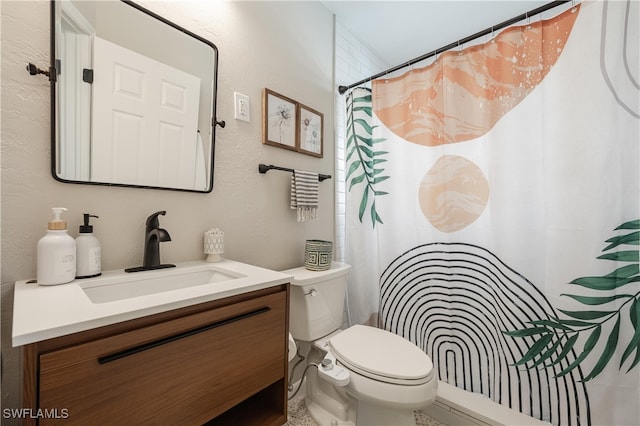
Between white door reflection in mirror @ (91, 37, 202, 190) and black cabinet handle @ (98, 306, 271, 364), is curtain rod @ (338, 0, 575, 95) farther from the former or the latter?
black cabinet handle @ (98, 306, 271, 364)

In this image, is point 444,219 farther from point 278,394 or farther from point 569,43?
point 278,394

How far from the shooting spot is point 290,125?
1.52 m

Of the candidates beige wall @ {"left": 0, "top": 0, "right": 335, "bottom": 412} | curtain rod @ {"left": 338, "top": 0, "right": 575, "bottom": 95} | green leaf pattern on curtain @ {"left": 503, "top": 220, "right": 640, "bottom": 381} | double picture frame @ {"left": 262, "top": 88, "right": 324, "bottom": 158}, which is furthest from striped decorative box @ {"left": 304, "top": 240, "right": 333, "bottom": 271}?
curtain rod @ {"left": 338, "top": 0, "right": 575, "bottom": 95}

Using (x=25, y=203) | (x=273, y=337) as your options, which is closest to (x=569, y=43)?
(x=273, y=337)

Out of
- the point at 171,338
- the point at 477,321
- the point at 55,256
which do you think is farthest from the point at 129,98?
the point at 477,321

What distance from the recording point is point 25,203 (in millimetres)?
769

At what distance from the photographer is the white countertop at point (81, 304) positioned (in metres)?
0.49

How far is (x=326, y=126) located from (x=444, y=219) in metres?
0.96

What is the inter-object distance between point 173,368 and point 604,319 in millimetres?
1540

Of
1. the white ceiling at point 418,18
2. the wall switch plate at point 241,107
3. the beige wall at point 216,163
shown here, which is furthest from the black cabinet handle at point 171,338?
the white ceiling at point 418,18

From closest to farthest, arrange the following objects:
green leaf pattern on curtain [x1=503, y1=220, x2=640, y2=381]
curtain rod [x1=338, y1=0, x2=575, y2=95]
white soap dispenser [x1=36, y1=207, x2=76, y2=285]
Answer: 1. white soap dispenser [x1=36, y1=207, x2=76, y2=285]
2. green leaf pattern on curtain [x1=503, y1=220, x2=640, y2=381]
3. curtain rod [x1=338, y1=0, x2=575, y2=95]

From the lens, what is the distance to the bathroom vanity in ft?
1.62

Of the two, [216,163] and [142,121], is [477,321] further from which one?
[142,121]

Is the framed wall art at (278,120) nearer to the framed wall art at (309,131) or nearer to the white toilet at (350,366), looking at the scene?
the framed wall art at (309,131)
